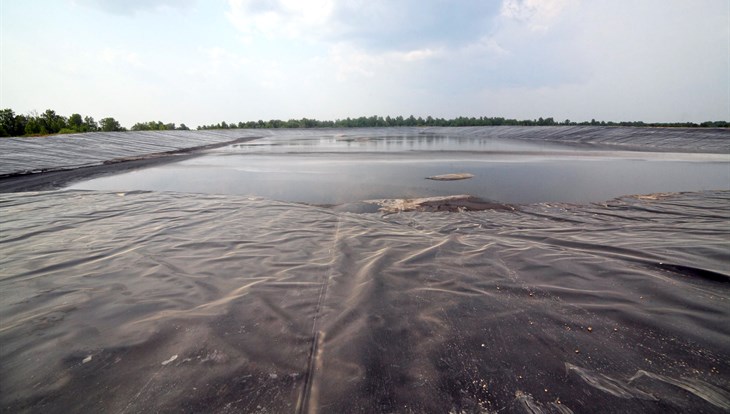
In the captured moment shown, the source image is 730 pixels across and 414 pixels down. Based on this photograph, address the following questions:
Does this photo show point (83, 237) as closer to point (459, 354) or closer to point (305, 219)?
point (305, 219)

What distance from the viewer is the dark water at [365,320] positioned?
133 cm

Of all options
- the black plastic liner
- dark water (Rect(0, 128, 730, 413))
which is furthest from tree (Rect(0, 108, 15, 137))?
dark water (Rect(0, 128, 730, 413))

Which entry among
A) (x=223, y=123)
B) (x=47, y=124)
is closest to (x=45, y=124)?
(x=47, y=124)

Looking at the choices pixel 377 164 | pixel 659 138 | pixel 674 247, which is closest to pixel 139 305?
pixel 674 247

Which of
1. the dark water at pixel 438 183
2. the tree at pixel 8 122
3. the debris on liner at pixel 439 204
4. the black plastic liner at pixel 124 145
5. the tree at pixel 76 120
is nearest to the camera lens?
the debris on liner at pixel 439 204

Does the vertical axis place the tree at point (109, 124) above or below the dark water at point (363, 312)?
above

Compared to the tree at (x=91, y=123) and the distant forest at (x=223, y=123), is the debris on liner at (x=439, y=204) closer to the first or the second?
the distant forest at (x=223, y=123)

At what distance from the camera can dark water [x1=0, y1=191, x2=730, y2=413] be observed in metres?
1.33

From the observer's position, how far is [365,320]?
1.84 meters

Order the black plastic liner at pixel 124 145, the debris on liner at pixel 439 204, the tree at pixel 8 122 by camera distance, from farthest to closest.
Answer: the tree at pixel 8 122 < the black plastic liner at pixel 124 145 < the debris on liner at pixel 439 204

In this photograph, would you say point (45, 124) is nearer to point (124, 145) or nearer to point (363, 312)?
point (124, 145)

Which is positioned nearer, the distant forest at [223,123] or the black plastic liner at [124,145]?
the black plastic liner at [124,145]

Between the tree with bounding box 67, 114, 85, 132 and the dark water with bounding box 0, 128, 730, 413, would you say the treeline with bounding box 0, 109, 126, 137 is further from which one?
the dark water with bounding box 0, 128, 730, 413

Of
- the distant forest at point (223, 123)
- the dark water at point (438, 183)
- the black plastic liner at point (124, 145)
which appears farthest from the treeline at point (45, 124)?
the dark water at point (438, 183)
